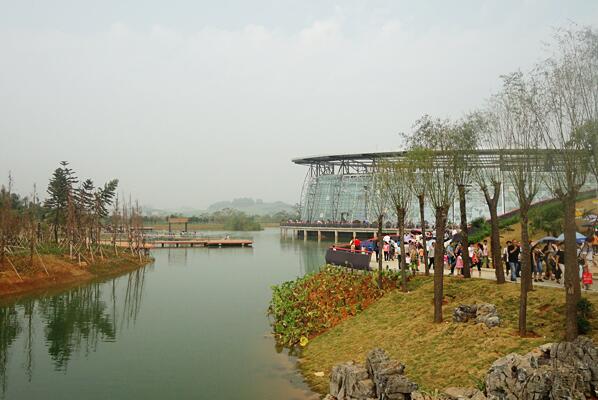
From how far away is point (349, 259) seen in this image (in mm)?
27203

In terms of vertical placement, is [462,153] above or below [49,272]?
above

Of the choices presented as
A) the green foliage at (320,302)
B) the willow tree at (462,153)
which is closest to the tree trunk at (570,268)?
the willow tree at (462,153)

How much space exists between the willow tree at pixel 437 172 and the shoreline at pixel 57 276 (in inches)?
1080

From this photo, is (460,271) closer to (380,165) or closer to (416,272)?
(416,272)

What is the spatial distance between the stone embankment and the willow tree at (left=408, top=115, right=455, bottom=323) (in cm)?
545

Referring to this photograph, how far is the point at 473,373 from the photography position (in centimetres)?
1213

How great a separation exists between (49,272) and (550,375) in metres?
38.2

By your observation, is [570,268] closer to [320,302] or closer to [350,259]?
[320,302]

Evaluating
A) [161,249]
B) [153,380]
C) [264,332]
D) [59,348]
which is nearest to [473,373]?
[153,380]

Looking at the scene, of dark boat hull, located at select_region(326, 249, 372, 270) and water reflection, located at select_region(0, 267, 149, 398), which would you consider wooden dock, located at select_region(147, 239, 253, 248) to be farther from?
dark boat hull, located at select_region(326, 249, 372, 270)

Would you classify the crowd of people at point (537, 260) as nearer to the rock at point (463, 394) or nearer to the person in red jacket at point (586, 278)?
the person in red jacket at point (586, 278)

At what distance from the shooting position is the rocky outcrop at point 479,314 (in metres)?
14.5

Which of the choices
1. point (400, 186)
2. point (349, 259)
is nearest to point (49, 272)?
point (349, 259)

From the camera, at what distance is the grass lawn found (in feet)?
41.9
